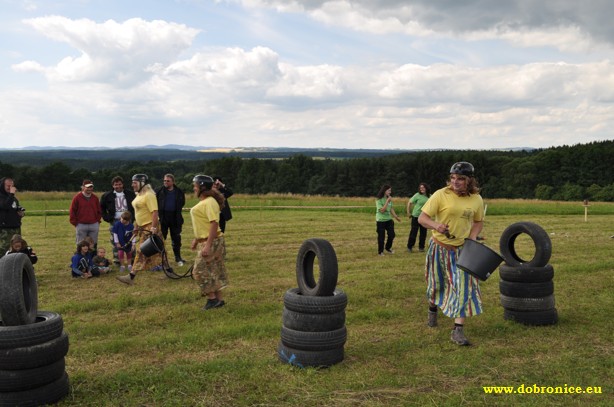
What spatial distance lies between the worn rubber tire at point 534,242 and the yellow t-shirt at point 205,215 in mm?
4208

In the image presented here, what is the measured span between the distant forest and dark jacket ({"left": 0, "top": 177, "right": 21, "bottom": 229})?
177 ft

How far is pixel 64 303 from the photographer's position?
8664 mm

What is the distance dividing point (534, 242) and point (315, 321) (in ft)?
10.9

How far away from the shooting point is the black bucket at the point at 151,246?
10055 mm

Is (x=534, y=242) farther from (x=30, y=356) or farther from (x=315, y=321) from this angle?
(x=30, y=356)

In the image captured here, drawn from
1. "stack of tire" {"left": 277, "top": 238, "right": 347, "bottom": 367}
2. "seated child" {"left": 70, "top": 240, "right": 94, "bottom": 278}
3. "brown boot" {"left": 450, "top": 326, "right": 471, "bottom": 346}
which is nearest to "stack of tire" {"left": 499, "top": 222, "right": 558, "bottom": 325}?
"brown boot" {"left": 450, "top": 326, "right": 471, "bottom": 346}

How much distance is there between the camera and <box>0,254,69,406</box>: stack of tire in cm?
451

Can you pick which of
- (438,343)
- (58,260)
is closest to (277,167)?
(58,260)

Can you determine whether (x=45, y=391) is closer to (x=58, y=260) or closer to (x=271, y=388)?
(x=271, y=388)

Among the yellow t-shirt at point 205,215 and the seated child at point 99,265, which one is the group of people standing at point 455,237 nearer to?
the yellow t-shirt at point 205,215

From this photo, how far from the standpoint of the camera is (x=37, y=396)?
464cm

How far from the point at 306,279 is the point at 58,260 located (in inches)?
377

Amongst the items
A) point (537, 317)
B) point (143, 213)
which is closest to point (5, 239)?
point (143, 213)

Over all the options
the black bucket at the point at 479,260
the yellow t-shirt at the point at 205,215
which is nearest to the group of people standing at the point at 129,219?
the yellow t-shirt at the point at 205,215
